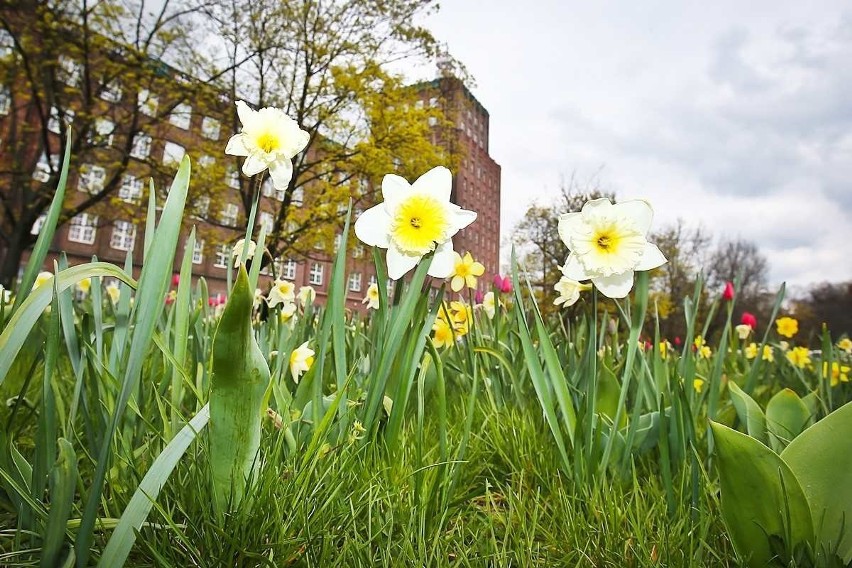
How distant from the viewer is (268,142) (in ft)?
A: 3.24

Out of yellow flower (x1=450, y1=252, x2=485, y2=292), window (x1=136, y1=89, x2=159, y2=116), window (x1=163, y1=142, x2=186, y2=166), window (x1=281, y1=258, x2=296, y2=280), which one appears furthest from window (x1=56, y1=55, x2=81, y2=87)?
yellow flower (x1=450, y1=252, x2=485, y2=292)

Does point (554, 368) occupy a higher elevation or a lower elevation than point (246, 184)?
lower

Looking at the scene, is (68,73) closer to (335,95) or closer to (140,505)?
(335,95)

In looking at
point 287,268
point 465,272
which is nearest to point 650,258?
point 465,272

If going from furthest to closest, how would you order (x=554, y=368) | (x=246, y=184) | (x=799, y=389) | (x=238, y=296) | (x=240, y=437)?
(x=246, y=184), (x=799, y=389), (x=554, y=368), (x=240, y=437), (x=238, y=296)

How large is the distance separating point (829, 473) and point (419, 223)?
2.50 feet

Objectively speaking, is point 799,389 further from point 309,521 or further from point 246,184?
point 246,184

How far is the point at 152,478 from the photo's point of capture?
639mm

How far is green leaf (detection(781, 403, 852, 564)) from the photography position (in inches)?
30.1

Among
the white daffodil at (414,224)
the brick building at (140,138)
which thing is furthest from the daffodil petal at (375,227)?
the brick building at (140,138)

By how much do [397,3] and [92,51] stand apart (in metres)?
6.12

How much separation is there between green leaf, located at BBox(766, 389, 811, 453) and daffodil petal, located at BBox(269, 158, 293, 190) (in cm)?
117

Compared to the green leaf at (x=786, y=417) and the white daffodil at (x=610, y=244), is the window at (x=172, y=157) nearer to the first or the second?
the white daffodil at (x=610, y=244)

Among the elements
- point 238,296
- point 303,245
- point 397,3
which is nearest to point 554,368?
point 238,296
